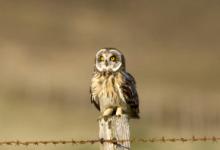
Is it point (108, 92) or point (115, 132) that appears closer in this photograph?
point (115, 132)

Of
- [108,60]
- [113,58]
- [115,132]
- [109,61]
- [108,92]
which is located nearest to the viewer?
[115,132]

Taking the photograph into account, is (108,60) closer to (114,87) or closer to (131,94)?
(114,87)

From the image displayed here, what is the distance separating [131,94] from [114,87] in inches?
13.7

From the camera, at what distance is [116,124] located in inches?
240

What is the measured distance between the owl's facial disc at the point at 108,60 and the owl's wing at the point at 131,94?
0.47 meters

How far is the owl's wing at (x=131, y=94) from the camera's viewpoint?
342 inches

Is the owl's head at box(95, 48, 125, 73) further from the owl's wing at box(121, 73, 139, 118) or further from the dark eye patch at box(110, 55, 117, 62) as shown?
the owl's wing at box(121, 73, 139, 118)

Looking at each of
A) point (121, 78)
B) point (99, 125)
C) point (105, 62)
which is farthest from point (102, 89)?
point (99, 125)

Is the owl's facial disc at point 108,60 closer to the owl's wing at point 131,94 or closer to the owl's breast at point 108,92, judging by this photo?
the owl's breast at point 108,92

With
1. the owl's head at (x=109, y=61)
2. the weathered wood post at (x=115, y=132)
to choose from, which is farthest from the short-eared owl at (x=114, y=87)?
the weathered wood post at (x=115, y=132)

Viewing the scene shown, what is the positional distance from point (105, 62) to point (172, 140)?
4.05 metres

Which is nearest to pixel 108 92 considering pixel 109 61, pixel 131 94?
pixel 131 94

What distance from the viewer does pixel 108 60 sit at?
10.2 m

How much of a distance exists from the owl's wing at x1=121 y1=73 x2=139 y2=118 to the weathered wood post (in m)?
2.41
